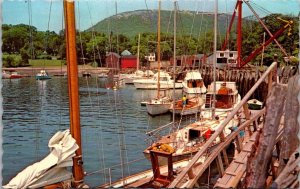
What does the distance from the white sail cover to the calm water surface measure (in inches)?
172

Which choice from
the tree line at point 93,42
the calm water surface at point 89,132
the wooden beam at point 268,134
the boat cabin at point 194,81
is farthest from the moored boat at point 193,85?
the wooden beam at point 268,134

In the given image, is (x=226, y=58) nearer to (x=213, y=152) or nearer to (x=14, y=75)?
(x=213, y=152)

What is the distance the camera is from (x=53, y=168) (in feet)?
25.3

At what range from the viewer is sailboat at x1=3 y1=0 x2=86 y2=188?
7.38 metres

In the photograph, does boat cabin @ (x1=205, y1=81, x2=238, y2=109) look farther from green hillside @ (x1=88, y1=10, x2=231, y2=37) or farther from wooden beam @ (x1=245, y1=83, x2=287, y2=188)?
wooden beam @ (x1=245, y1=83, x2=287, y2=188)

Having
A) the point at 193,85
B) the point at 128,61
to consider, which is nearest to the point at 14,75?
the point at 128,61

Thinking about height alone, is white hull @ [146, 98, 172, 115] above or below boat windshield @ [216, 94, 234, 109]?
below

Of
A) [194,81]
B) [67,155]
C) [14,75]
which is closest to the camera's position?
[67,155]

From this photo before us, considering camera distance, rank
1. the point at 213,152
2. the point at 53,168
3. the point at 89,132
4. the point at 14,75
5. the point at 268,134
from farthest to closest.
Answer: the point at 14,75, the point at 89,132, the point at 53,168, the point at 213,152, the point at 268,134

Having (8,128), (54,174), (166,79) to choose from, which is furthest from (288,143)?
(166,79)

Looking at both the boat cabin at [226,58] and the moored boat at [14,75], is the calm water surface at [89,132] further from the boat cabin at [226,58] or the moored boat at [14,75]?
the moored boat at [14,75]

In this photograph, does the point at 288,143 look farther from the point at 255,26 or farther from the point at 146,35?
the point at 146,35

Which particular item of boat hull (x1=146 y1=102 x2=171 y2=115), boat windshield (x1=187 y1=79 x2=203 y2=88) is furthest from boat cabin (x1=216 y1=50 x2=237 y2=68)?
boat hull (x1=146 y1=102 x2=171 y2=115)

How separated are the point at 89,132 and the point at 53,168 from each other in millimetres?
22526
